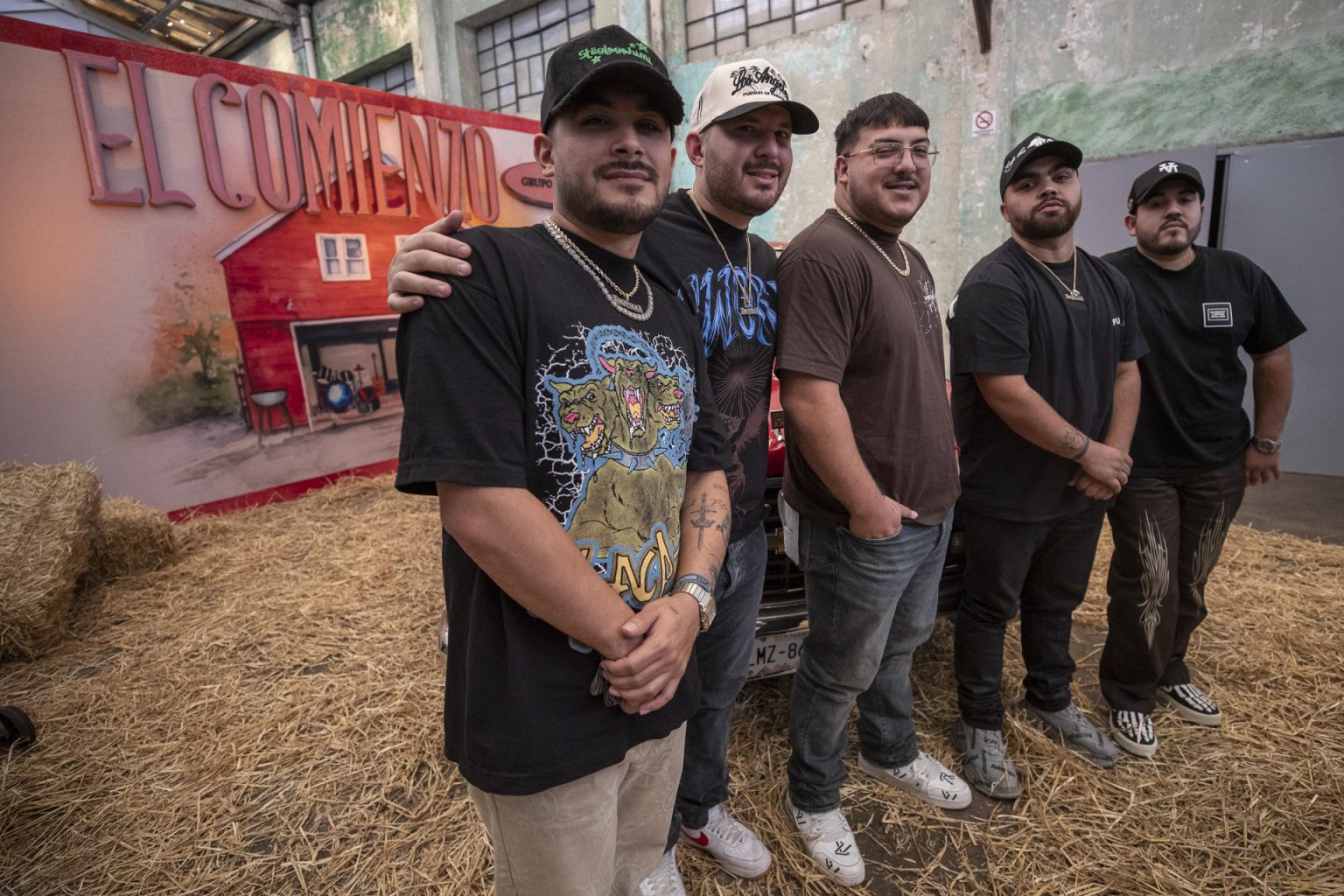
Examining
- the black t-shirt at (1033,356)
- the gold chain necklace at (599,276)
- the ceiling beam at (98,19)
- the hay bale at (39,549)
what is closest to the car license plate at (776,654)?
the black t-shirt at (1033,356)

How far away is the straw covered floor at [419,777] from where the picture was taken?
2.15m

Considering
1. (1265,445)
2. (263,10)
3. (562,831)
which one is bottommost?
(562,831)

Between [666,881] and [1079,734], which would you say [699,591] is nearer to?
[666,881]

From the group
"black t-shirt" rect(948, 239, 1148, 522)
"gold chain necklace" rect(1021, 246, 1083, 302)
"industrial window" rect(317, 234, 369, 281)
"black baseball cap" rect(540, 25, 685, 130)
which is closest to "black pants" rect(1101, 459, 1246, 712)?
"black t-shirt" rect(948, 239, 1148, 522)

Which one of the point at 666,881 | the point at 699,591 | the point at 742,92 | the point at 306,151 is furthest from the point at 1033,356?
the point at 306,151

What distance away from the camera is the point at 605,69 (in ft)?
3.96

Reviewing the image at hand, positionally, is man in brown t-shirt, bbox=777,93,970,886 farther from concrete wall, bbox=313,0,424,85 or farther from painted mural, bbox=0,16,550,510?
concrete wall, bbox=313,0,424,85

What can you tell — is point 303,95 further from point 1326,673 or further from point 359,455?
point 1326,673

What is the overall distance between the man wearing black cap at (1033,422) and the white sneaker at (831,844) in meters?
0.64

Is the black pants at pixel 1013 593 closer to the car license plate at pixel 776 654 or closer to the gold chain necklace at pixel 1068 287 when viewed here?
the car license plate at pixel 776 654

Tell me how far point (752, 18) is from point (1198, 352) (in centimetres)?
765

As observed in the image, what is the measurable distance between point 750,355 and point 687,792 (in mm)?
1405

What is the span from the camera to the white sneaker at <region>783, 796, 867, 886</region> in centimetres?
210

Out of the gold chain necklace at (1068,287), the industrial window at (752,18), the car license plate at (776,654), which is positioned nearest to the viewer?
the gold chain necklace at (1068,287)
